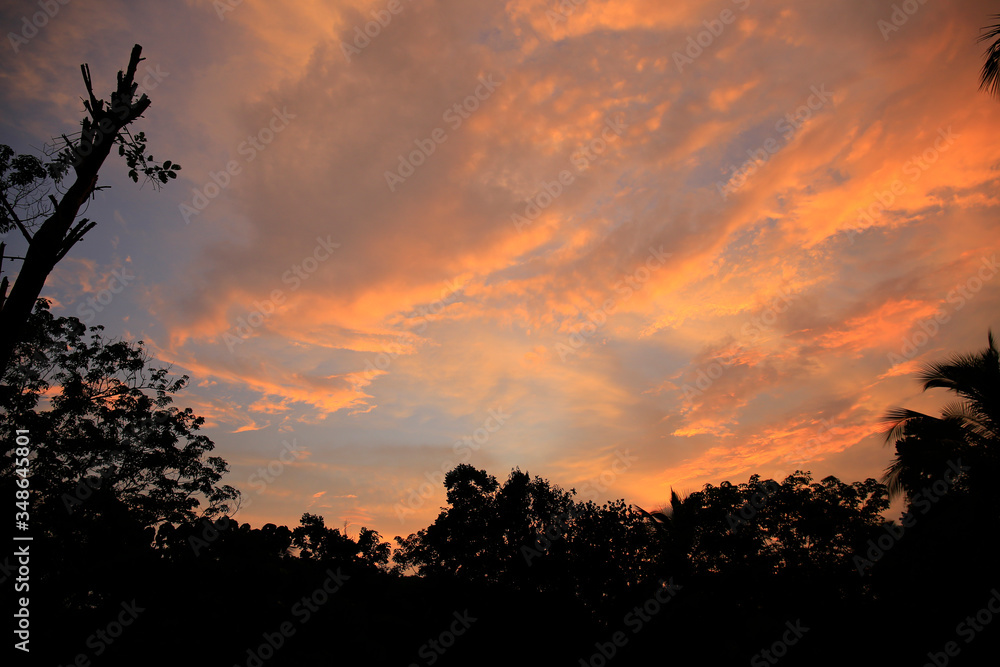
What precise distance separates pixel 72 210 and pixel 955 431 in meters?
18.8

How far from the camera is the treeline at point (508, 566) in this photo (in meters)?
8.53

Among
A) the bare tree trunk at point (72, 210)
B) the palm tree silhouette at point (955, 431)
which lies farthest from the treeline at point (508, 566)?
the bare tree trunk at point (72, 210)

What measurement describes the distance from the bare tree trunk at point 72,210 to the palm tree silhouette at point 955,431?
17923mm

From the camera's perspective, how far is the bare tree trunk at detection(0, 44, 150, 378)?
11.9ft

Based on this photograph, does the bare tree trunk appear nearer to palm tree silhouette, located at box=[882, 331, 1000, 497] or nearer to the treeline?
the treeline

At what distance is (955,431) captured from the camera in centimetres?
1213

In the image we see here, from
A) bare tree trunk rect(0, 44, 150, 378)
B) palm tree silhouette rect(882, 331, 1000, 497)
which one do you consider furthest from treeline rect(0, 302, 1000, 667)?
bare tree trunk rect(0, 44, 150, 378)

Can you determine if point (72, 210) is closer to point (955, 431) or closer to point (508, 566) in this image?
point (955, 431)

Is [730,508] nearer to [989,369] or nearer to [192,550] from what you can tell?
[989,369]

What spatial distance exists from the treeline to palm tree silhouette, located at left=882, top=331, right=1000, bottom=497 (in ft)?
0.18

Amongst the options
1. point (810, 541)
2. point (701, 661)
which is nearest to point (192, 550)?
point (701, 661)

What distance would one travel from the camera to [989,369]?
12.0 metres

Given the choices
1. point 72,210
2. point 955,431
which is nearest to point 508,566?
point 955,431

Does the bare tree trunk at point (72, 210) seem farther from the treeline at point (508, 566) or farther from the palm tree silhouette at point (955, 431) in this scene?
the palm tree silhouette at point (955, 431)
